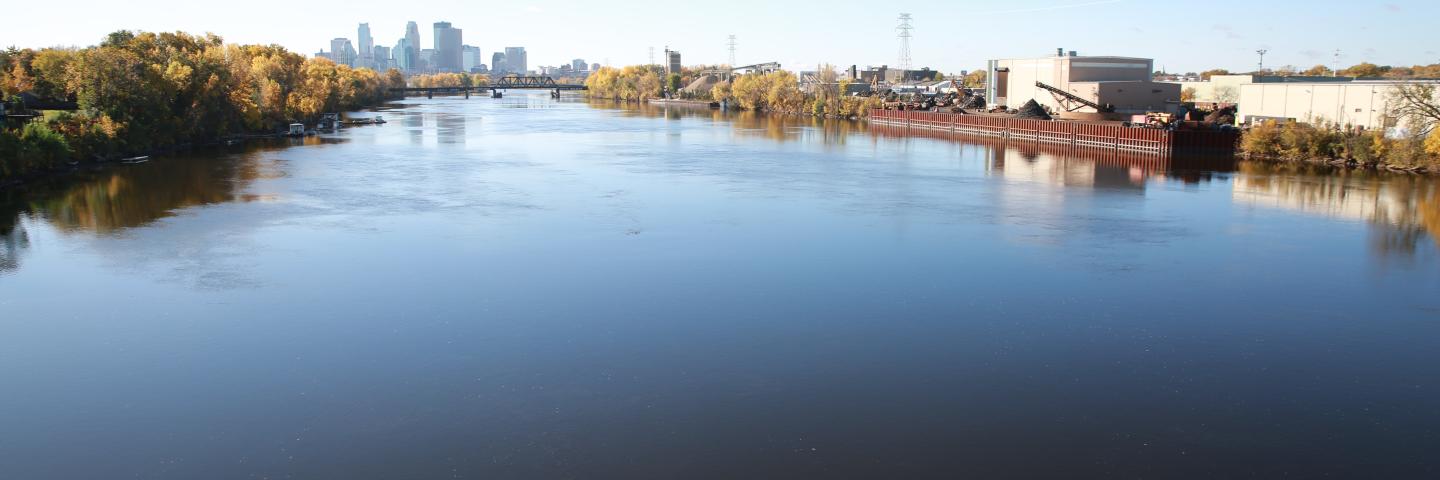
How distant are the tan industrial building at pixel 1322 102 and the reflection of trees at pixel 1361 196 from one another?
2306 millimetres

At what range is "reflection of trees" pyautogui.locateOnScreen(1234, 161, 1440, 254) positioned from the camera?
15.7 m

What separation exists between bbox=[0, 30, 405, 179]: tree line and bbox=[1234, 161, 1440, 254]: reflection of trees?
2477 cm

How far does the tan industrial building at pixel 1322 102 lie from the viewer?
26.1m

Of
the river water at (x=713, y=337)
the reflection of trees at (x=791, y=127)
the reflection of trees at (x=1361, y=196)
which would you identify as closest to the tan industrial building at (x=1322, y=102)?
the reflection of trees at (x=1361, y=196)

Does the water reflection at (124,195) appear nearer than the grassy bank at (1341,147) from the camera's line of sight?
Yes

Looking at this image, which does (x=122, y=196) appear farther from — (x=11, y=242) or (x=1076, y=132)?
(x=1076, y=132)

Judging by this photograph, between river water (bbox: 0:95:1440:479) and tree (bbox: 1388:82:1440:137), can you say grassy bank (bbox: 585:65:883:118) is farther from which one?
river water (bbox: 0:95:1440:479)

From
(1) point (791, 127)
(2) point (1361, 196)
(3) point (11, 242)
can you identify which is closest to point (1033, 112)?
(1) point (791, 127)

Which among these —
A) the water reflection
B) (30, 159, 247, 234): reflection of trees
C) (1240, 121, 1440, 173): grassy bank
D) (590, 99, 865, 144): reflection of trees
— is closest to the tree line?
the water reflection

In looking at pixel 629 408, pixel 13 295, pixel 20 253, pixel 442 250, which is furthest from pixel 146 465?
pixel 20 253

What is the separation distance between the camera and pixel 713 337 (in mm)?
9453

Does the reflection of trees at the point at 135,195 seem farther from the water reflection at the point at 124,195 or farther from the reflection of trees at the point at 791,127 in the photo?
the reflection of trees at the point at 791,127

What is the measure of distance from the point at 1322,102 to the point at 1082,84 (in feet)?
37.6

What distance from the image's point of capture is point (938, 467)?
6.69 metres
